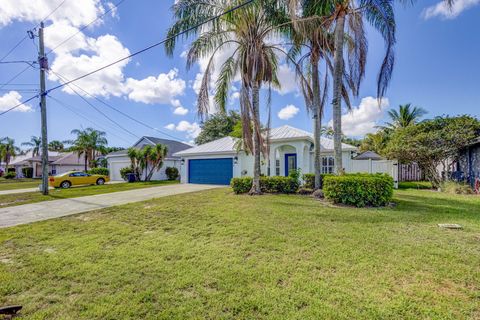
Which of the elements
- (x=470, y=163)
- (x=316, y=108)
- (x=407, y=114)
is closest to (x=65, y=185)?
(x=316, y=108)

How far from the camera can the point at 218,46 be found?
10.5 m

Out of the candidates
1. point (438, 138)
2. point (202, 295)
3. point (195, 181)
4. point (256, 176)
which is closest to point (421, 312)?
point (202, 295)

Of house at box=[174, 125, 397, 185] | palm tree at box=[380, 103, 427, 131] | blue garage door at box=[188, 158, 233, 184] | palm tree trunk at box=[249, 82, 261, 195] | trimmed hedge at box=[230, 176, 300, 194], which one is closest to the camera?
palm tree trunk at box=[249, 82, 261, 195]

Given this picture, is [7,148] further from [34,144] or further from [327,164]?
[327,164]

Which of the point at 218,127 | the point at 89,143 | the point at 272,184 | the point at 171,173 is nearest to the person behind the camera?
the point at 272,184

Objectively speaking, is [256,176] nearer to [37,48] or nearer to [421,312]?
[421,312]

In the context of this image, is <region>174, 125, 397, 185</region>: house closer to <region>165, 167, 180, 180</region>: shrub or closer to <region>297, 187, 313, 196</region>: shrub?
<region>297, 187, 313, 196</region>: shrub

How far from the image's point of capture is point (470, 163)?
12.8 meters

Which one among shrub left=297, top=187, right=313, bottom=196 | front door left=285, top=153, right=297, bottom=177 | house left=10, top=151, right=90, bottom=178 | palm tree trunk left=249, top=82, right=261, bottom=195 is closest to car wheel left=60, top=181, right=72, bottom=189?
palm tree trunk left=249, top=82, right=261, bottom=195

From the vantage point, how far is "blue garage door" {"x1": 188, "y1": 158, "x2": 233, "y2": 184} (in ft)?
54.9

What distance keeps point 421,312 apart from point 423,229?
351 centimetres

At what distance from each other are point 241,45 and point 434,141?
39.0ft

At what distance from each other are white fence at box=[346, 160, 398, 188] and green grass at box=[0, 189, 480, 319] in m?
8.80

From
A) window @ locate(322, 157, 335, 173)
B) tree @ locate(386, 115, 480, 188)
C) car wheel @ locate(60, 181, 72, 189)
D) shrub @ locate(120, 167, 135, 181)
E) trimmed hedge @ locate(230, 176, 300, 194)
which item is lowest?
car wheel @ locate(60, 181, 72, 189)
